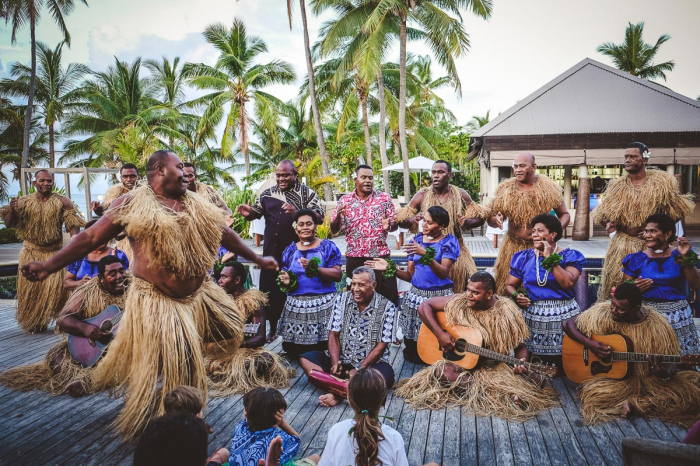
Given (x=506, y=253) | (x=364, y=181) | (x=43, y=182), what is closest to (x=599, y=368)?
(x=506, y=253)

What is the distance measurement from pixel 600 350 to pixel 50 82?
31.4 meters

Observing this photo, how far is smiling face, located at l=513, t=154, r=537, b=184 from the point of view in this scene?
4305 mm

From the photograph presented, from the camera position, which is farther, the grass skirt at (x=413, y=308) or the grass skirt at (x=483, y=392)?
the grass skirt at (x=413, y=308)

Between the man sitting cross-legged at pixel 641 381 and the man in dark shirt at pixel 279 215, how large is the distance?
8.17 feet

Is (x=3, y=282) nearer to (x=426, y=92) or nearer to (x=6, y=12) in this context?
(x=6, y=12)

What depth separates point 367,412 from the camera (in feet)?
6.47

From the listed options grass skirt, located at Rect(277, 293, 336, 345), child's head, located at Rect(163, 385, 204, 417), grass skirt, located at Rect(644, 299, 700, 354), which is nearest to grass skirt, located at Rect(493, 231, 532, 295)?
grass skirt, located at Rect(644, 299, 700, 354)

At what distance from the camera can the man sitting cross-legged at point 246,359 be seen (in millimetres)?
3613

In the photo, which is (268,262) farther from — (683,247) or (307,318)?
(683,247)

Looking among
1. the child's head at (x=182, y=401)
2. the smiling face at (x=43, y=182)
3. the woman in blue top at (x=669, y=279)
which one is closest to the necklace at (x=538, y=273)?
the woman in blue top at (x=669, y=279)

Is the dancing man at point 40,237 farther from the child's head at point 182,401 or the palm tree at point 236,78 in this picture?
the palm tree at point 236,78

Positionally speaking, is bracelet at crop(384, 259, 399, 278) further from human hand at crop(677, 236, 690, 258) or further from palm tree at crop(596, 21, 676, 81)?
palm tree at crop(596, 21, 676, 81)

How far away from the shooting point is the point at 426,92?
30062 mm

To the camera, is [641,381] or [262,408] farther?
[641,381]
